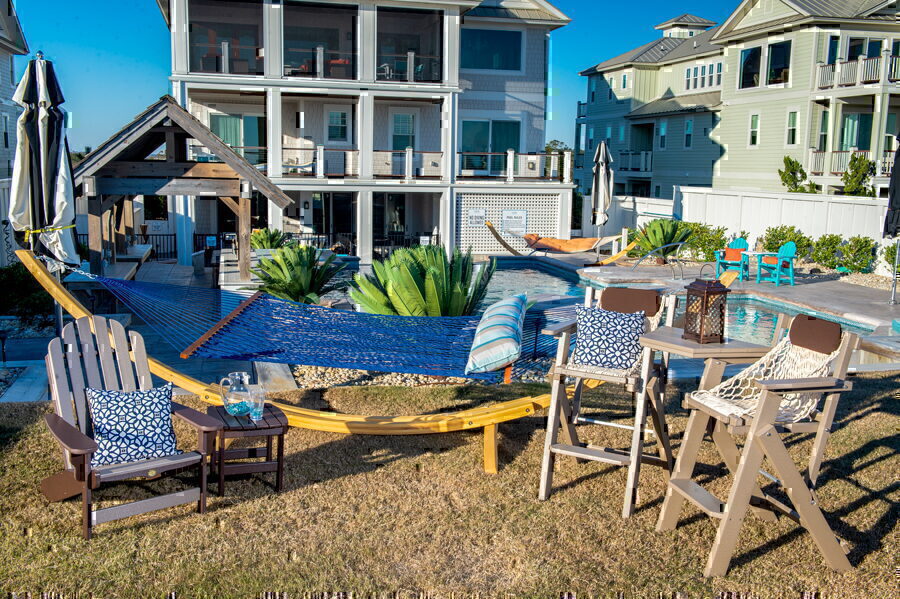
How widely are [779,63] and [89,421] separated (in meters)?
27.2

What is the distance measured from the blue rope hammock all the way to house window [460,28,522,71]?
18702 mm

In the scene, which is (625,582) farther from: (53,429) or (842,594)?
(53,429)

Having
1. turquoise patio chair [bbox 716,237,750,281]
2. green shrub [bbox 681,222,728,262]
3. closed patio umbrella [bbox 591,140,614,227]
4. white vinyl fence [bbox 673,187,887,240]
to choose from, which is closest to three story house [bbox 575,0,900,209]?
white vinyl fence [bbox 673,187,887,240]

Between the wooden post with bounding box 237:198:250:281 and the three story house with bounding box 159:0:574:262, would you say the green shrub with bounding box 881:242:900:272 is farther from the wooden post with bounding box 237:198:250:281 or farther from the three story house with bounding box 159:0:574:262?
the wooden post with bounding box 237:198:250:281

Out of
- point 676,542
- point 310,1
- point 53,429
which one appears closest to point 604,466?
point 676,542

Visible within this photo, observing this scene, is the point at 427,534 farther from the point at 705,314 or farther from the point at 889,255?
the point at 889,255

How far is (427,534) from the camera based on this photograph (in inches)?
204

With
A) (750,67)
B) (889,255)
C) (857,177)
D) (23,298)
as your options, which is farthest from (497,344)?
(750,67)

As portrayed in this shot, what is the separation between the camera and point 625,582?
459cm

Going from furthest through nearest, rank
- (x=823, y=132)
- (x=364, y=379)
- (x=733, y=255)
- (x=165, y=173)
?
(x=823, y=132) → (x=733, y=255) → (x=165, y=173) → (x=364, y=379)

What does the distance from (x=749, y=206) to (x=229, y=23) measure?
14791 millimetres

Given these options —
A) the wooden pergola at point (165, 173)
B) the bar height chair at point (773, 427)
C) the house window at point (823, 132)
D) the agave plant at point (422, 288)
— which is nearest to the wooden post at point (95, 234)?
the wooden pergola at point (165, 173)

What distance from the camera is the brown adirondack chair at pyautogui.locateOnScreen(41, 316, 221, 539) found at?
16.4 feet

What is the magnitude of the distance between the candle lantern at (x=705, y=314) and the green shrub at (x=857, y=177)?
19724mm
